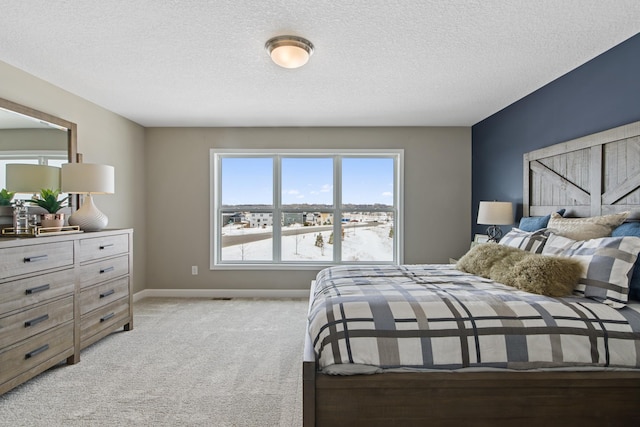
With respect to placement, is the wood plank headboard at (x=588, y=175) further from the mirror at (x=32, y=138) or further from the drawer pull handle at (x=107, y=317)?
the mirror at (x=32, y=138)

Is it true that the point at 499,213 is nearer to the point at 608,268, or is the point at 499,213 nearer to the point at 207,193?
the point at 608,268

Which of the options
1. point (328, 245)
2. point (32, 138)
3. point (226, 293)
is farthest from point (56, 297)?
point (328, 245)

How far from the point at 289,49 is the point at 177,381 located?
2.45 meters

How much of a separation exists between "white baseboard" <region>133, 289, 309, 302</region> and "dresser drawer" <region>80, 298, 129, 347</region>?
1.32 meters

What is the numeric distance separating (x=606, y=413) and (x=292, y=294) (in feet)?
11.5

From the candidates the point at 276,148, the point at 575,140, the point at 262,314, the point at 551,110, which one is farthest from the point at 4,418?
the point at 551,110

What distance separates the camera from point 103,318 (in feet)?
9.89

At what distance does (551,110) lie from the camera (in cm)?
310

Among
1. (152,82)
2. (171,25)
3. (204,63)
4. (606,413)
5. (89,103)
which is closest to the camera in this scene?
(606,413)

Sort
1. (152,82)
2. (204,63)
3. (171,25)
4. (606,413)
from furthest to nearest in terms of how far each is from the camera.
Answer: (152,82), (204,63), (171,25), (606,413)

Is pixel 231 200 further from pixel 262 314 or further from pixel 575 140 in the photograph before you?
pixel 575 140

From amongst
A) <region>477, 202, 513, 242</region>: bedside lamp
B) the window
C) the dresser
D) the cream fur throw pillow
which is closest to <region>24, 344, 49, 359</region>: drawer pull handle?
the dresser

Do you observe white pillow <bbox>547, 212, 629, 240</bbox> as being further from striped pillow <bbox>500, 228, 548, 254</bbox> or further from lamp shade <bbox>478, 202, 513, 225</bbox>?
lamp shade <bbox>478, 202, 513, 225</bbox>

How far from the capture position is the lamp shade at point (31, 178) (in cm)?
269
